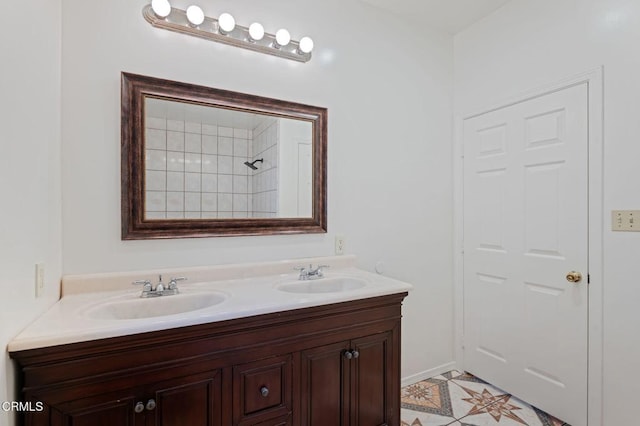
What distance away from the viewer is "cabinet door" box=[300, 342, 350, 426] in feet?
4.59

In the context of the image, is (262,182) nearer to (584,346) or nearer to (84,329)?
(84,329)

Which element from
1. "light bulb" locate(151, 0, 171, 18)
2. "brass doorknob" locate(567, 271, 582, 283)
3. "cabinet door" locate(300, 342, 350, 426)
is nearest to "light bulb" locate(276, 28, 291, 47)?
"light bulb" locate(151, 0, 171, 18)

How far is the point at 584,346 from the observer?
5.97ft

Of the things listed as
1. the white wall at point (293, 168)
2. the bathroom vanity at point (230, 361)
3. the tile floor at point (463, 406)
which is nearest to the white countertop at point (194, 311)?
the bathroom vanity at point (230, 361)

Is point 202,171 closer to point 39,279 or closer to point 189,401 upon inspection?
point 39,279

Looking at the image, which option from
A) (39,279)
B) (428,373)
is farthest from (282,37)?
(428,373)

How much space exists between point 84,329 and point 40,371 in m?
0.16

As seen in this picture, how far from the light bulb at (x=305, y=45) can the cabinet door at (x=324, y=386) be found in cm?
162

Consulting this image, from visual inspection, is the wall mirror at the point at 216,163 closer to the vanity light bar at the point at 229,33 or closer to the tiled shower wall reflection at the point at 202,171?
the tiled shower wall reflection at the point at 202,171

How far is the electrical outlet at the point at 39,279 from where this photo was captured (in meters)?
1.15

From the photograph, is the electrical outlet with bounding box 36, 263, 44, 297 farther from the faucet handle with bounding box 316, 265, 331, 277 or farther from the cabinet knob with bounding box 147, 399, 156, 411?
the faucet handle with bounding box 316, 265, 331, 277

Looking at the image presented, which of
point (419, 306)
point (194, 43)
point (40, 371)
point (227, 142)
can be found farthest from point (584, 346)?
point (194, 43)

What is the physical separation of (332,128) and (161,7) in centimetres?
109

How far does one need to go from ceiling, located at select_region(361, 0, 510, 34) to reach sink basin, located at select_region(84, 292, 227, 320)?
2.13 metres
